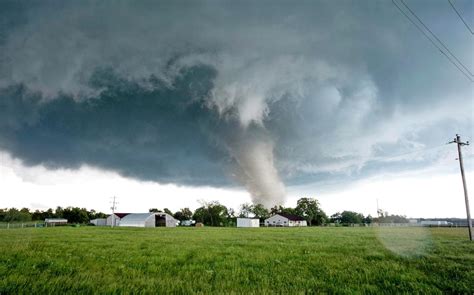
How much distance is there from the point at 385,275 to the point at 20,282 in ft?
30.5

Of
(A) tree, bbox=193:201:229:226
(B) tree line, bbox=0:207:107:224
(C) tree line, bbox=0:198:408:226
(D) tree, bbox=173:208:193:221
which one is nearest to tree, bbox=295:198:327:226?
(C) tree line, bbox=0:198:408:226

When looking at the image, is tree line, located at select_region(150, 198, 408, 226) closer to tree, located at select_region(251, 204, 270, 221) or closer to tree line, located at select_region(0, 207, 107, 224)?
tree, located at select_region(251, 204, 270, 221)

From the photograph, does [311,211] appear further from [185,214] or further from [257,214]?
[185,214]

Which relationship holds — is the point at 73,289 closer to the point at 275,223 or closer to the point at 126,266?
the point at 126,266

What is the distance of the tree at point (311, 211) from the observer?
129 metres

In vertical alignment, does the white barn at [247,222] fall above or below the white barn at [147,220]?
below

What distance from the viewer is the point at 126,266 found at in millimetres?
9156

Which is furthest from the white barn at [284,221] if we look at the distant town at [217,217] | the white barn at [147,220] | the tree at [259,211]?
the white barn at [147,220]

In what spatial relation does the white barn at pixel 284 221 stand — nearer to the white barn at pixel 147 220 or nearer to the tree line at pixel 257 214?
the tree line at pixel 257 214

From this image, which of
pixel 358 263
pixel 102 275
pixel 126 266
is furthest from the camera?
pixel 358 263

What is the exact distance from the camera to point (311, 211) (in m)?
132

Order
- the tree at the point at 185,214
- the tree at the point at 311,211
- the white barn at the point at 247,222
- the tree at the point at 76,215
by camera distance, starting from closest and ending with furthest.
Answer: the white barn at the point at 247,222 → the tree at the point at 311,211 → the tree at the point at 76,215 → the tree at the point at 185,214

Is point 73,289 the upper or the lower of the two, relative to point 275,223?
upper

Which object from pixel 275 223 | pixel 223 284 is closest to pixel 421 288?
pixel 223 284
